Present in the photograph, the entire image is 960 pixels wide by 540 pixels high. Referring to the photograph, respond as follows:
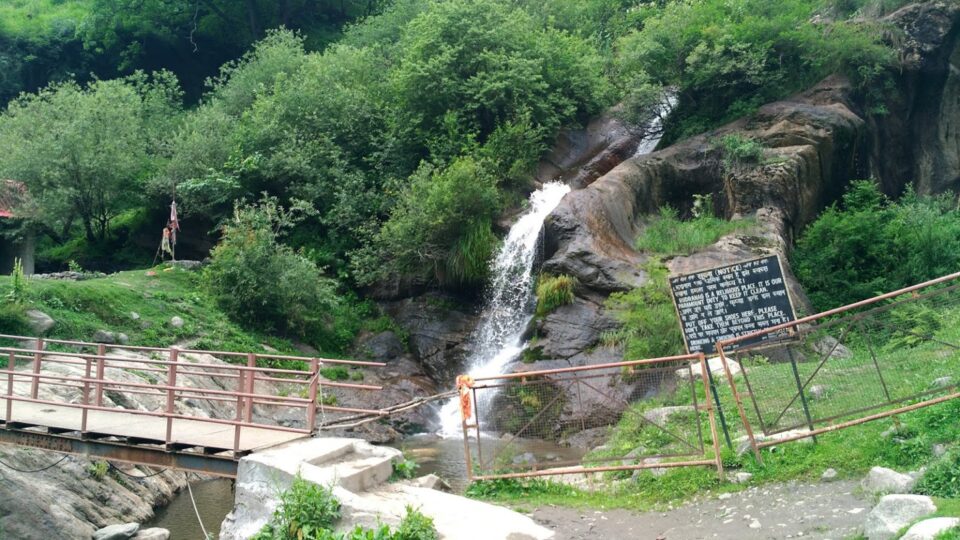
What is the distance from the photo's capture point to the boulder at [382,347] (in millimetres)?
24875

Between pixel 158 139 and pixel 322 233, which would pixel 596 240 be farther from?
pixel 158 139

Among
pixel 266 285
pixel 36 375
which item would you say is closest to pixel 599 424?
pixel 36 375

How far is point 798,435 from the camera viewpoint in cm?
1095

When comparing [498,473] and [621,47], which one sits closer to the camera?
[498,473]

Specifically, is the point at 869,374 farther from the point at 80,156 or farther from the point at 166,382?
the point at 80,156

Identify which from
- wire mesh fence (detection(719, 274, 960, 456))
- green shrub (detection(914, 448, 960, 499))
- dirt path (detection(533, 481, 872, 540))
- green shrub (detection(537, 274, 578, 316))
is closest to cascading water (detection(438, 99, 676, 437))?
green shrub (detection(537, 274, 578, 316))

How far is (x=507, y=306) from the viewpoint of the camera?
24109 millimetres

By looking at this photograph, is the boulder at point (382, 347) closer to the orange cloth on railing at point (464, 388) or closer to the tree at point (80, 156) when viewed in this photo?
the tree at point (80, 156)

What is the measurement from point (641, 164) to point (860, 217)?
6632 mm

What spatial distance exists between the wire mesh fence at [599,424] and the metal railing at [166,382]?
7.86ft

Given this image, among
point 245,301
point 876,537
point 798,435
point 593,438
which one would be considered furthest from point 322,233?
point 876,537

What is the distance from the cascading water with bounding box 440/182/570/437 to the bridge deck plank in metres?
9.11

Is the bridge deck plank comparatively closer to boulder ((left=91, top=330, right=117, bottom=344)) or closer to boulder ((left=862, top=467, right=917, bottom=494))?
boulder ((left=91, top=330, right=117, bottom=344))

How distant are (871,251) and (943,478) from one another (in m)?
17.3
